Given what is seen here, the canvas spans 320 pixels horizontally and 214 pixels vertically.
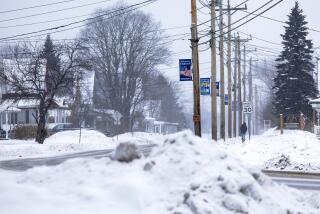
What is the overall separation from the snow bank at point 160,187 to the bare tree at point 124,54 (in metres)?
51.8

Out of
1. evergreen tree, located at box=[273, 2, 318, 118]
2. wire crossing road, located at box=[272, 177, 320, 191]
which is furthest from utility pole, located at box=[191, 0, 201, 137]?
evergreen tree, located at box=[273, 2, 318, 118]

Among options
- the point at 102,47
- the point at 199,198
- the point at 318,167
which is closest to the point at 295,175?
the point at 318,167

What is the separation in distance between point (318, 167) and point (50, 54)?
72.1ft

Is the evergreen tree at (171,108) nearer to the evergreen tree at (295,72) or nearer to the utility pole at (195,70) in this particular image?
the evergreen tree at (295,72)

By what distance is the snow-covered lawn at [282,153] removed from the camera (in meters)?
20.9

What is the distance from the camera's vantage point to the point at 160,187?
8383 millimetres

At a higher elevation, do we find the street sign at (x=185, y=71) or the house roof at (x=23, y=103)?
the street sign at (x=185, y=71)

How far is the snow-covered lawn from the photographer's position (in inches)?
823

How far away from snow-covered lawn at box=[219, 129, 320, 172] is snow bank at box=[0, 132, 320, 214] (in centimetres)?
1032

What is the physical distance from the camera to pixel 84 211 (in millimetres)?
7676

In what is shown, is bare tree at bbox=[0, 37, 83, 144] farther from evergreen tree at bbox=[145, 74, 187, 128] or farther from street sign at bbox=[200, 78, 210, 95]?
evergreen tree at bbox=[145, 74, 187, 128]

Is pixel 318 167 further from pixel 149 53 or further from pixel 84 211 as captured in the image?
pixel 149 53

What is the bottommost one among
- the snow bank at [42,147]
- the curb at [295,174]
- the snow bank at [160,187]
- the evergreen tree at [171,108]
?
the curb at [295,174]

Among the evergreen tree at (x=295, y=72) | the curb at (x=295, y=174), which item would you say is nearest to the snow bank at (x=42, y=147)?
the curb at (x=295, y=174)
